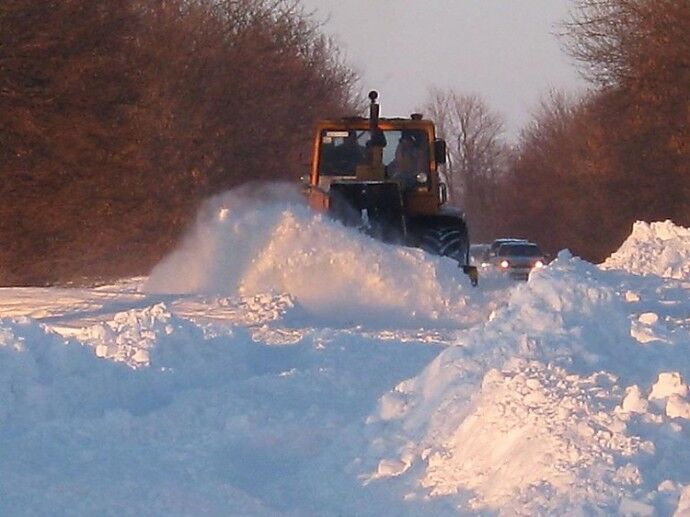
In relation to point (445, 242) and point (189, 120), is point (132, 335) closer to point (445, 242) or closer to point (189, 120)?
point (445, 242)

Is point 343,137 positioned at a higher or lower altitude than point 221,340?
higher

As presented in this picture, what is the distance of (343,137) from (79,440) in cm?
1075

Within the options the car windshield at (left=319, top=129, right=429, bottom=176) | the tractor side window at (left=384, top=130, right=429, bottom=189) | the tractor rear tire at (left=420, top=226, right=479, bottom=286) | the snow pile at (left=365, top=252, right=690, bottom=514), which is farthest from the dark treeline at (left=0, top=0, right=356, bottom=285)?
the snow pile at (left=365, top=252, right=690, bottom=514)

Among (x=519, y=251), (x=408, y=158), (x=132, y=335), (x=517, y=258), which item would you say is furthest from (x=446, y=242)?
(x=519, y=251)

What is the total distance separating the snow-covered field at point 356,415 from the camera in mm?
6637

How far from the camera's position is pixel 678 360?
8641 mm

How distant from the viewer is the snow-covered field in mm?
6637

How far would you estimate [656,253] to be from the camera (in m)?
21.6

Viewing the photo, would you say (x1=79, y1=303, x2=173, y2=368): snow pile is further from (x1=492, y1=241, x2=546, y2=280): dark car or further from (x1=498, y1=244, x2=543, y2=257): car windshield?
(x1=498, y1=244, x2=543, y2=257): car windshield

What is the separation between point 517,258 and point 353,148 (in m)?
16.5

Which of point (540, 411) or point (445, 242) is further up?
point (445, 242)

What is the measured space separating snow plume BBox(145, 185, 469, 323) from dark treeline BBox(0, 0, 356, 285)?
3965 millimetres

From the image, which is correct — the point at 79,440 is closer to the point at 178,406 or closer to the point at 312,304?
the point at 178,406

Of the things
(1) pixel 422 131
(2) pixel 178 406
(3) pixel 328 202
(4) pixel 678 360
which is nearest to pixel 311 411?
(2) pixel 178 406
